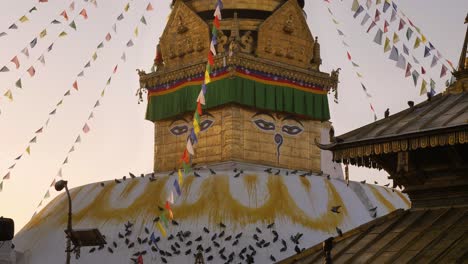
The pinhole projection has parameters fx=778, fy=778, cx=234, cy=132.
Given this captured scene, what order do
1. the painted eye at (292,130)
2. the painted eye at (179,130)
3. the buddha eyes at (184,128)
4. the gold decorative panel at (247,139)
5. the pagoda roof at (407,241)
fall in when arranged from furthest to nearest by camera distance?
the painted eye at (179,130)
the painted eye at (292,130)
the buddha eyes at (184,128)
the gold decorative panel at (247,139)
the pagoda roof at (407,241)

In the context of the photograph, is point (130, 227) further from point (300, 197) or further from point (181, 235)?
point (300, 197)

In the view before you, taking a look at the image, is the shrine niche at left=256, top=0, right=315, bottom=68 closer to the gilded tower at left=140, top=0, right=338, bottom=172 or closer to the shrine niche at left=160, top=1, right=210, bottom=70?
the gilded tower at left=140, top=0, right=338, bottom=172

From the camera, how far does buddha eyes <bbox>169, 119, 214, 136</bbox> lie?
3093cm

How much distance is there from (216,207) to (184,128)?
7.64m

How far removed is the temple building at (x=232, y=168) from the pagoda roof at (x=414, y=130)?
1332 cm

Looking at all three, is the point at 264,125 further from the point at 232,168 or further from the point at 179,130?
the point at 179,130

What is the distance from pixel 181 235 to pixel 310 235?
4091 mm

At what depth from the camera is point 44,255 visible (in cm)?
2619

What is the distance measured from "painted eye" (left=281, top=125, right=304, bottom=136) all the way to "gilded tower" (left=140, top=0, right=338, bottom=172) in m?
0.04

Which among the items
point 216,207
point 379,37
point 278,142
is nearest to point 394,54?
point 379,37

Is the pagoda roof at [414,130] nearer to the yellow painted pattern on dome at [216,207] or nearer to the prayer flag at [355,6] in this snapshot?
the prayer flag at [355,6]

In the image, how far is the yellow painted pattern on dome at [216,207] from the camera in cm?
2484

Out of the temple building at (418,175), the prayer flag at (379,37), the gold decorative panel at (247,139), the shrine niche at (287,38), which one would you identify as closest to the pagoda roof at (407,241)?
the temple building at (418,175)

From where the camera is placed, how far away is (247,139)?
99.6 feet
